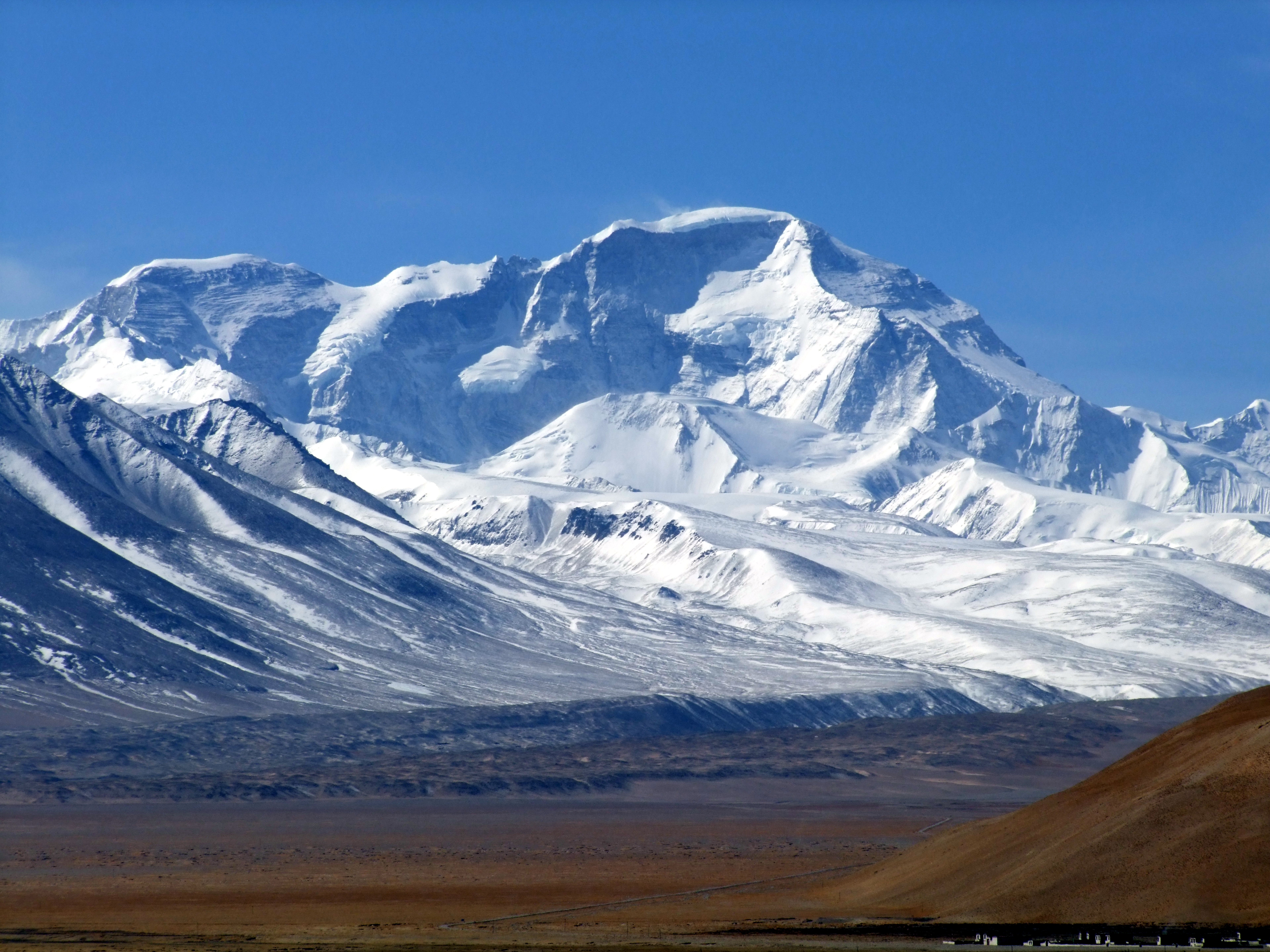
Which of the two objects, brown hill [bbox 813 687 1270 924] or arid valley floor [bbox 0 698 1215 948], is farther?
arid valley floor [bbox 0 698 1215 948]

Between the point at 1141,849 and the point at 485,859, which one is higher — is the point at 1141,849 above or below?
above

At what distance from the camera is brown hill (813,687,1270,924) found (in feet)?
210

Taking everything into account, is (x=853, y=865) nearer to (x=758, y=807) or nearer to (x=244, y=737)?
(x=758, y=807)

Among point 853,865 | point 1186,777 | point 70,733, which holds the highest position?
point 1186,777

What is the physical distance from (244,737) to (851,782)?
61582mm

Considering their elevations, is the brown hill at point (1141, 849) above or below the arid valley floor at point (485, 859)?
above

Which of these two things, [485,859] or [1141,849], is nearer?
[1141,849]

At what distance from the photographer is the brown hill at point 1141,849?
64.0 metres

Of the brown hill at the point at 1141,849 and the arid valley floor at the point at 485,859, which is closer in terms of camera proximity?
the brown hill at the point at 1141,849

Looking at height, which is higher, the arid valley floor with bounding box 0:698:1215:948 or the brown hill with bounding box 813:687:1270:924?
the brown hill with bounding box 813:687:1270:924

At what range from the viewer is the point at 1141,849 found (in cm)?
6694

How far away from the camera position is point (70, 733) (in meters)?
187

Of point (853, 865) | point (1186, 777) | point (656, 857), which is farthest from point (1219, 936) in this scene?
point (656, 857)

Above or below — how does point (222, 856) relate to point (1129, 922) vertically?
below
